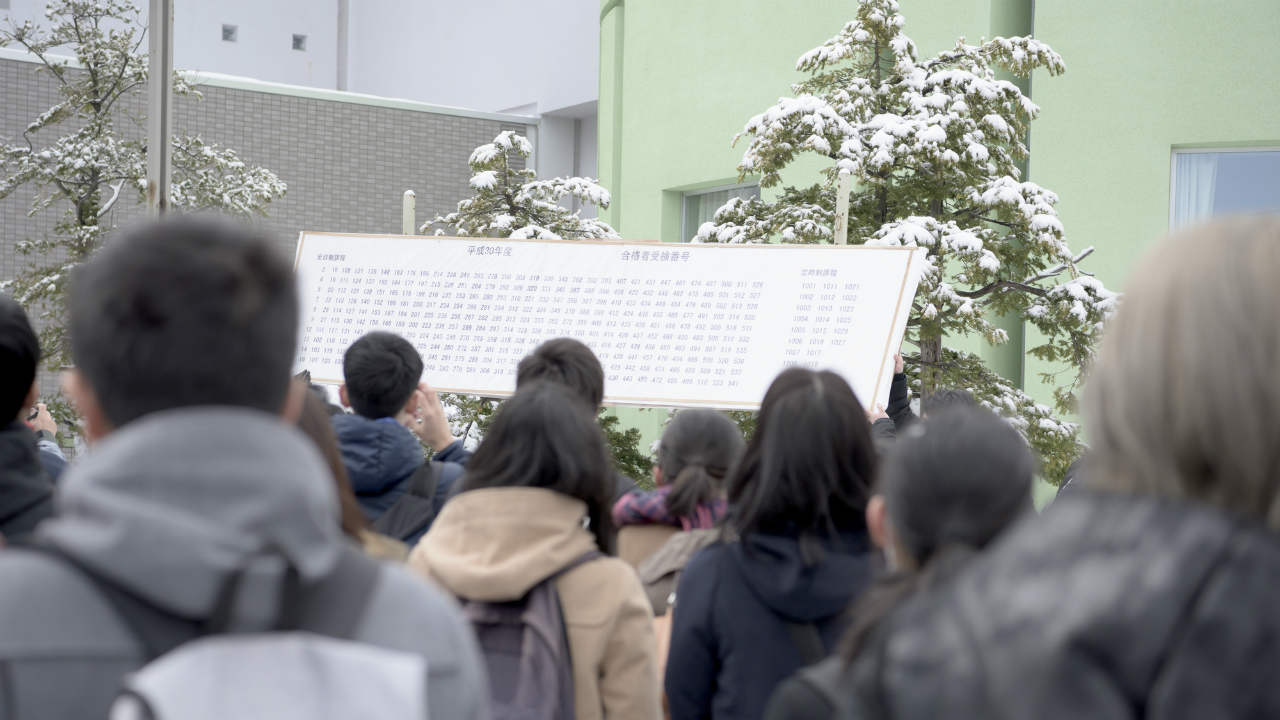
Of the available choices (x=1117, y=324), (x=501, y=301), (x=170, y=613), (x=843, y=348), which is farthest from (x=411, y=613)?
(x=501, y=301)

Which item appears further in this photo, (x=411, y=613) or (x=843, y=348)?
(x=843, y=348)

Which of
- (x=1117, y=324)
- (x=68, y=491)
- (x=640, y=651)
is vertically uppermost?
(x=1117, y=324)

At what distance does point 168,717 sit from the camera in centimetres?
96

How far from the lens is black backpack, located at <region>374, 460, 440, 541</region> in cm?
286

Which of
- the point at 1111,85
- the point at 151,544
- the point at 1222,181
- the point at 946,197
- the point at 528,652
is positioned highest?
the point at 1111,85

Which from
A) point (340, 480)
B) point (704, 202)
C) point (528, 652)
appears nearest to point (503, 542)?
point (528, 652)

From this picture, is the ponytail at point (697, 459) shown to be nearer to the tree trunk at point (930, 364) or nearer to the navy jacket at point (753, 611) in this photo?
the navy jacket at point (753, 611)

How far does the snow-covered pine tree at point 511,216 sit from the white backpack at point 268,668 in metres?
7.17

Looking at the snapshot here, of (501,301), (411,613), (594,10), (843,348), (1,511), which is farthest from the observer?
(594,10)

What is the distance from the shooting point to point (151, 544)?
96 centimetres

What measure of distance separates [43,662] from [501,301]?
438 cm

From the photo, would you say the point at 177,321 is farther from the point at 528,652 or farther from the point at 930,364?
the point at 930,364

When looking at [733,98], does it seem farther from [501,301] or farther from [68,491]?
[68,491]

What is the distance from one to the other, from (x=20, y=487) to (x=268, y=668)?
3.95ft
